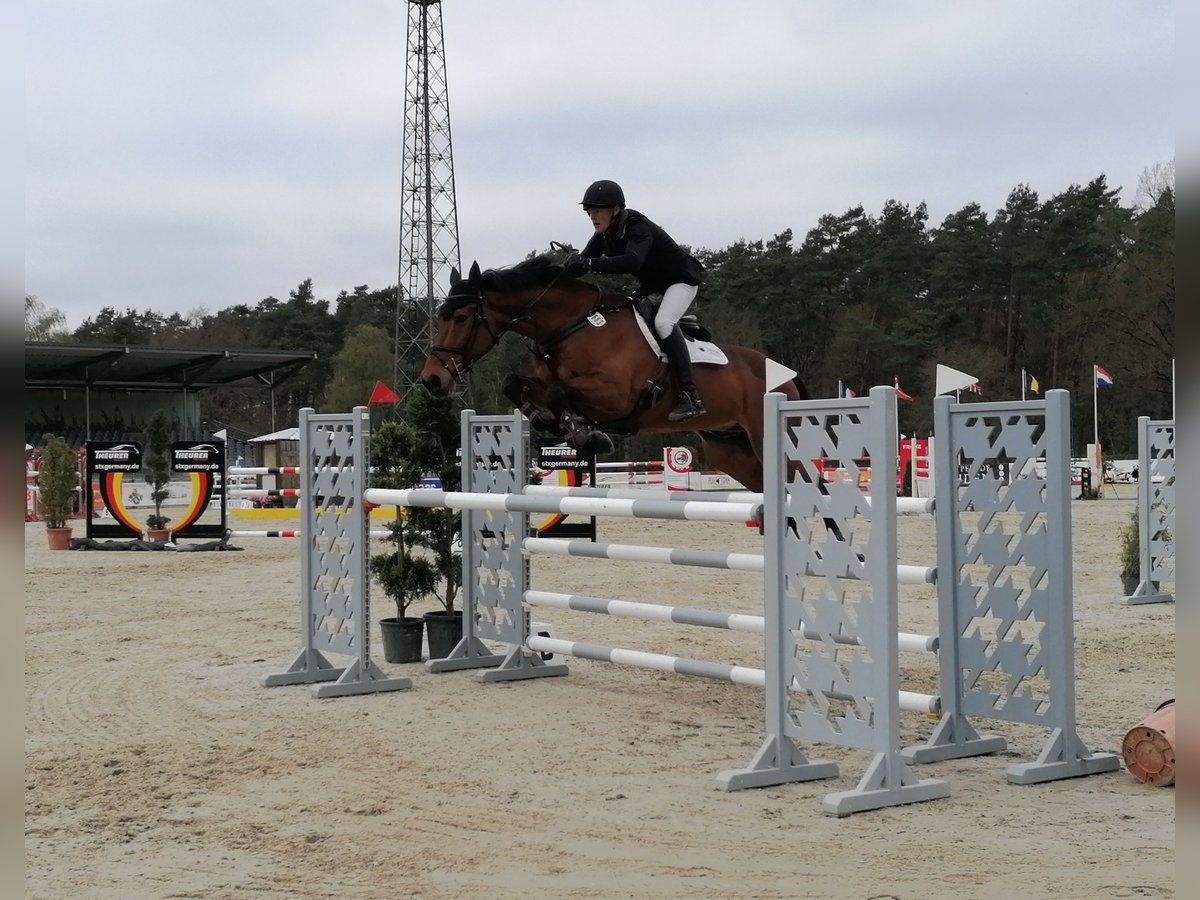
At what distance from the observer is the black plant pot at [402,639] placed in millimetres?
6266

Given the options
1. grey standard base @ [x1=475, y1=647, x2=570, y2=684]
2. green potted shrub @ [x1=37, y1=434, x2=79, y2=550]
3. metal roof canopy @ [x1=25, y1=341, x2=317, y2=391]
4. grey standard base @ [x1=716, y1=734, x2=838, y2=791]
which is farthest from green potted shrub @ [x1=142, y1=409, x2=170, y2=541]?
metal roof canopy @ [x1=25, y1=341, x2=317, y2=391]

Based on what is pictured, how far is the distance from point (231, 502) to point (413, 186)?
566 inches

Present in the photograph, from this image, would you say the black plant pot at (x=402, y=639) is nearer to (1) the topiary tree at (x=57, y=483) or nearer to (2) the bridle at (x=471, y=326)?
(2) the bridle at (x=471, y=326)

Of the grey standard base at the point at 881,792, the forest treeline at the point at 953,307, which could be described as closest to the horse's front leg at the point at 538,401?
the grey standard base at the point at 881,792

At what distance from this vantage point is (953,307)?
3534cm

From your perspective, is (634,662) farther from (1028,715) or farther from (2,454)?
(2,454)

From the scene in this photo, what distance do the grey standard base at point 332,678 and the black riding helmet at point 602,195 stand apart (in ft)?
7.80

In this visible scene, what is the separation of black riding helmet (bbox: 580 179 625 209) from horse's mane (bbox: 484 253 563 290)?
29 centimetres

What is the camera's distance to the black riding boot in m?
4.89

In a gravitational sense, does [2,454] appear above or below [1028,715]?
above

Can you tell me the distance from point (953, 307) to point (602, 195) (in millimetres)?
32484

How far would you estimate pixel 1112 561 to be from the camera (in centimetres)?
1107

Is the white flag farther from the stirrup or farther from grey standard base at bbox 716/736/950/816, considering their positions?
grey standard base at bbox 716/736/950/816

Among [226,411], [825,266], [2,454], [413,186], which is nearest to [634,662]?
[2,454]
